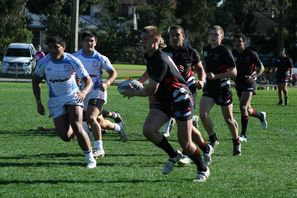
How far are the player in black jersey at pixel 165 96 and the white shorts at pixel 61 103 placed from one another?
1.39 metres

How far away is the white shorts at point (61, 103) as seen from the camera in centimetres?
982

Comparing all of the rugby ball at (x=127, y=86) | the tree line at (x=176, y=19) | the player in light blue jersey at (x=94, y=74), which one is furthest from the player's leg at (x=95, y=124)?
the tree line at (x=176, y=19)

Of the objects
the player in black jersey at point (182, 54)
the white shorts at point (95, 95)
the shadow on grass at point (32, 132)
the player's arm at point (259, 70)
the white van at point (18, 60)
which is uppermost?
the player in black jersey at point (182, 54)

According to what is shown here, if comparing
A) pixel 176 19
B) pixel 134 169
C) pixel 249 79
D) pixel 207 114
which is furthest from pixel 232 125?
pixel 176 19

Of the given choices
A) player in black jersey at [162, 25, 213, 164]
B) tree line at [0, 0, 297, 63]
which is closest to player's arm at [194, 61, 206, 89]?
player in black jersey at [162, 25, 213, 164]

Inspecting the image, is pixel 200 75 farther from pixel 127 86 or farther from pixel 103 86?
pixel 127 86

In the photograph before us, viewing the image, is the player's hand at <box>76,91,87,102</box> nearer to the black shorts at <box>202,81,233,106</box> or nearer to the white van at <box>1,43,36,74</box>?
the black shorts at <box>202,81,233,106</box>

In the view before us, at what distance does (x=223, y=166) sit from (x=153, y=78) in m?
2.40

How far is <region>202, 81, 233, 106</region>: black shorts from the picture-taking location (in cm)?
1144

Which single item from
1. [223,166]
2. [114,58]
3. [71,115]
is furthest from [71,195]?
[114,58]

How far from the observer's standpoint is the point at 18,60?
1720 inches

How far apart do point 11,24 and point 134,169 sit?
5218 cm

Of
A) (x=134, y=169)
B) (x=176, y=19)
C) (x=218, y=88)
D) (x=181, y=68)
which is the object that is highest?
(x=181, y=68)

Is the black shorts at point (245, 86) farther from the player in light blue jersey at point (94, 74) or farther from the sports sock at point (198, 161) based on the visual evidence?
the sports sock at point (198, 161)
